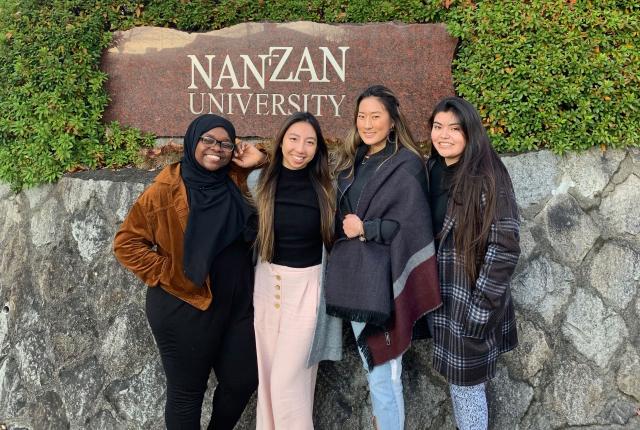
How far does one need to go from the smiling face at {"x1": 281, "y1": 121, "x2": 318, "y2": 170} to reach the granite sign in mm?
956

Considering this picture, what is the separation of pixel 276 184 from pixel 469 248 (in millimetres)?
827

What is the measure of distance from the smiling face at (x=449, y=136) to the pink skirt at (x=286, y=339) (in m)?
0.72

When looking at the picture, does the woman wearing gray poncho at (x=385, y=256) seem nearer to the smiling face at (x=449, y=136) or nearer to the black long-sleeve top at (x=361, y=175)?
the black long-sleeve top at (x=361, y=175)

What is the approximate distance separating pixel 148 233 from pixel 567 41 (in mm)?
2259

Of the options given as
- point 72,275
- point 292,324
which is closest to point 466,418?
point 292,324

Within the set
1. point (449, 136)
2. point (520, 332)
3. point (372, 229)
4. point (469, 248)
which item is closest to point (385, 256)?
point (372, 229)

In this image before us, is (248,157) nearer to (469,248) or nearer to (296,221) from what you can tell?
(296,221)

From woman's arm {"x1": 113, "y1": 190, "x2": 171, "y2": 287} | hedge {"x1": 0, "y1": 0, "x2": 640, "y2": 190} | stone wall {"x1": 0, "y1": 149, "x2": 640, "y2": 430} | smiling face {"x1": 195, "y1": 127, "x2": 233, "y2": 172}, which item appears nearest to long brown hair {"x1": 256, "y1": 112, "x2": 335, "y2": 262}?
smiling face {"x1": 195, "y1": 127, "x2": 233, "y2": 172}

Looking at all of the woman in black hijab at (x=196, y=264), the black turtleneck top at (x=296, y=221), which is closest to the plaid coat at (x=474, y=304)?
the black turtleneck top at (x=296, y=221)

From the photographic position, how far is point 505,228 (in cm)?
205

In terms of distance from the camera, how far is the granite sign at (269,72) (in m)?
3.12

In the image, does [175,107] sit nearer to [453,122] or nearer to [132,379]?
[132,379]

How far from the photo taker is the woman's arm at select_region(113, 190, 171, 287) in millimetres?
2240

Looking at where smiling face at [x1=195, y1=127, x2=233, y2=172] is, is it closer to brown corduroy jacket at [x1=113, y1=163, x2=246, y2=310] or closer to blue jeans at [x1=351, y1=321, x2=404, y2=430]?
brown corduroy jacket at [x1=113, y1=163, x2=246, y2=310]
